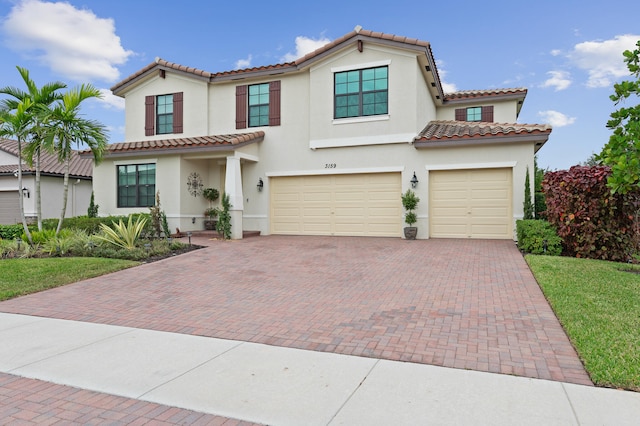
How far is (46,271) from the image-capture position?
9883 mm

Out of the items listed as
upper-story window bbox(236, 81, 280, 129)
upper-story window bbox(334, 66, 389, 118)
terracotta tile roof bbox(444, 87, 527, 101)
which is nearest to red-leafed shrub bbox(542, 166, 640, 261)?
upper-story window bbox(334, 66, 389, 118)

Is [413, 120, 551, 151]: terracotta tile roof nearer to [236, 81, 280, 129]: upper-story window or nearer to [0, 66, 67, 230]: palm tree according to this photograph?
[236, 81, 280, 129]: upper-story window

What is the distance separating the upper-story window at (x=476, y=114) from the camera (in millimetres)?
20984

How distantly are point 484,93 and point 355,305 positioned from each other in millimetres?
17034

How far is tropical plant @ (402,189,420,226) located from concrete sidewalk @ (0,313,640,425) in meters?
11.0

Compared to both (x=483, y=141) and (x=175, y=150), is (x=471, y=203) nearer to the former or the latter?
(x=483, y=141)

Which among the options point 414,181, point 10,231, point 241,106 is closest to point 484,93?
point 414,181

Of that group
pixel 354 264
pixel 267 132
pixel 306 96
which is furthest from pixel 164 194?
pixel 354 264

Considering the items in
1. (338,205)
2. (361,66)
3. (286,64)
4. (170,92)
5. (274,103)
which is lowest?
(338,205)

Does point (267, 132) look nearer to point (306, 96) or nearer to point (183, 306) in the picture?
point (306, 96)

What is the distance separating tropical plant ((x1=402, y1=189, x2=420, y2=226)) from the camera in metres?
15.2

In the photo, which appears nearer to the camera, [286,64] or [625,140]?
[625,140]

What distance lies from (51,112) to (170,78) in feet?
24.9

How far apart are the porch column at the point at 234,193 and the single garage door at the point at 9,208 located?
14517 mm
